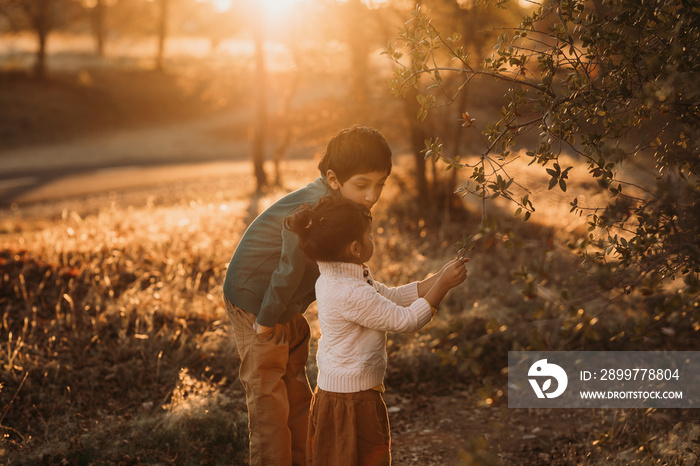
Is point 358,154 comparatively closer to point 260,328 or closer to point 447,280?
point 447,280

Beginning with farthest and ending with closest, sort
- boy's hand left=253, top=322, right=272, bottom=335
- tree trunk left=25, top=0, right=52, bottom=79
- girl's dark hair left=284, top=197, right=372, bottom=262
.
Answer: tree trunk left=25, top=0, right=52, bottom=79, boy's hand left=253, top=322, right=272, bottom=335, girl's dark hair left=284, top=197, right=372, bottom=262

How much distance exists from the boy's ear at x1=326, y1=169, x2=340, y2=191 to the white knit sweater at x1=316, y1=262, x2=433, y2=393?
394mm

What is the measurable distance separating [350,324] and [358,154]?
76 cm

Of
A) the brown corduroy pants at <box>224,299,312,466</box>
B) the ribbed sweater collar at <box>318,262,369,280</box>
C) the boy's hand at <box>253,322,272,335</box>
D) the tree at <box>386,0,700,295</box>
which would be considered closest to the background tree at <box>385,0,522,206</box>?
the brown corduroy pants at <box>224,299,312,466</box>

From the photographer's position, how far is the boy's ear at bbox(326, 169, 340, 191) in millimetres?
3170

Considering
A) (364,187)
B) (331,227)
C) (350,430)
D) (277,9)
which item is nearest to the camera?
(331,227)

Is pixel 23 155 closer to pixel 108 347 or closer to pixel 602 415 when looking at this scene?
pixel 108 347

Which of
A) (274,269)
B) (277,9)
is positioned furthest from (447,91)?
(274,269)

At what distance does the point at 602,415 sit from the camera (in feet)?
14.5

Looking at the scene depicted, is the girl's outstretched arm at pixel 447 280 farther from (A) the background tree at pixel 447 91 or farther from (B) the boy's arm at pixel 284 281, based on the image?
(A) the background tree at pixel 447 91

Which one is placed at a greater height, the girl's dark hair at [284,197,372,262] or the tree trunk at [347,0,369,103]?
the tree trunk at [347,0,369,103]

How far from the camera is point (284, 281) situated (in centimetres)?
318

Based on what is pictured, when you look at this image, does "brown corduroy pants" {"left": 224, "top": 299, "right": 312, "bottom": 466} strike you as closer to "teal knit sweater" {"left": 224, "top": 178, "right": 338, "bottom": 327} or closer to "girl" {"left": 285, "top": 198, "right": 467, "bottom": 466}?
"teal knit sweater" {"left": 224, "top": 178, "right": 338, "bottom": 327}

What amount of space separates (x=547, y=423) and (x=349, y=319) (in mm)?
2336
